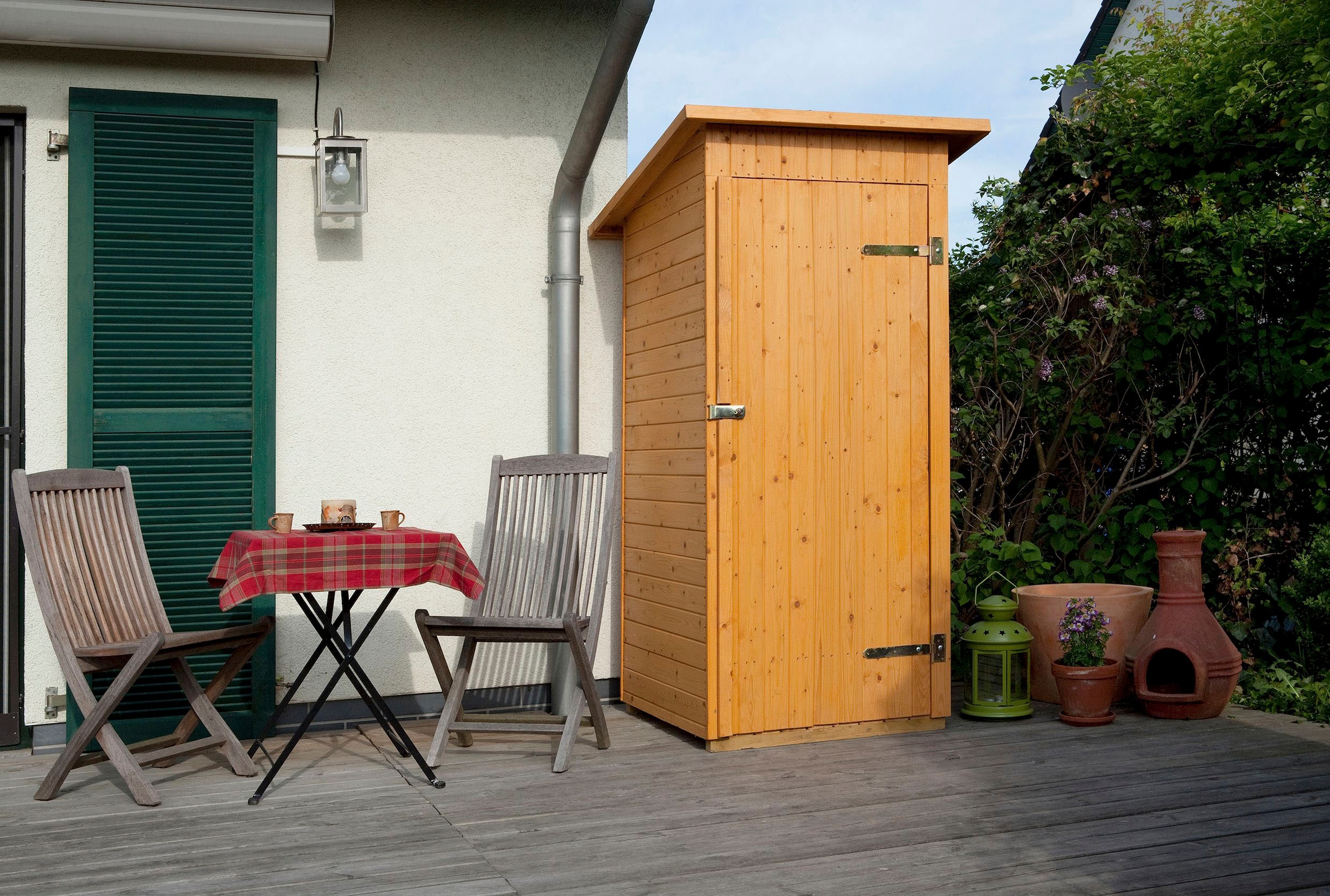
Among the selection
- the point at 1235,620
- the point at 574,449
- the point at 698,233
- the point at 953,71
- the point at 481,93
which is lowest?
the point at 1235,620

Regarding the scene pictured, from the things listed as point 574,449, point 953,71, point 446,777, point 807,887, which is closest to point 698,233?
point 574,449

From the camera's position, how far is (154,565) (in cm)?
490

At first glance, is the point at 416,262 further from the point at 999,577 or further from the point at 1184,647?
the point at 1184,647

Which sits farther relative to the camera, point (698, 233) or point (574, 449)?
point (574, 449)

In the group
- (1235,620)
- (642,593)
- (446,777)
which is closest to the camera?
(446,777)

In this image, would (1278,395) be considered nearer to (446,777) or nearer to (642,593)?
(642,593)

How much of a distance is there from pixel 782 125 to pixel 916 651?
6.91 ft

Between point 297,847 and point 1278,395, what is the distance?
4.81 meters

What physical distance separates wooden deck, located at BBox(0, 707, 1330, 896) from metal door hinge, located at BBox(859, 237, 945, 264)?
74.3 inches

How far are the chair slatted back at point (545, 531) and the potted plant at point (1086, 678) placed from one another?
1926mm

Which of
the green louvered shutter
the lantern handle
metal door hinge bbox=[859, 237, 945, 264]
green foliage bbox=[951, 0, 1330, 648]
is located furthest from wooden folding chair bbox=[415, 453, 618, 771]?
green foliage bbox=[951, 0, 1330, 648]

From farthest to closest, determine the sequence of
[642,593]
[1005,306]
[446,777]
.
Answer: [1005,306]
[642,593]
[446,777]

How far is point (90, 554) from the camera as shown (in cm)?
437

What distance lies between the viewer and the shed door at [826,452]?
4.58m
